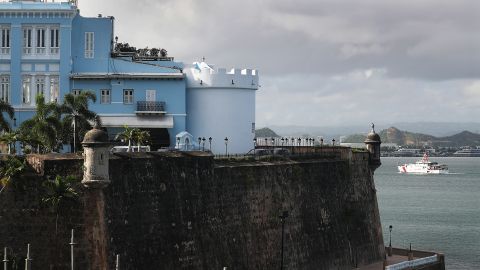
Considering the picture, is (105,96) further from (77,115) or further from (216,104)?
(77,115)

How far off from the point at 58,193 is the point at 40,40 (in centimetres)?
1856

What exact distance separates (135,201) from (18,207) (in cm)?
480

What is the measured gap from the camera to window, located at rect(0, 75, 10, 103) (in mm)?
47469

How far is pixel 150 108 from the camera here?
1914 inches

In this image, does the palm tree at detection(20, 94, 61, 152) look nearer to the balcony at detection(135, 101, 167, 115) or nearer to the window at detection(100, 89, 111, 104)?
the window at detection(100, 89, 111, 104)

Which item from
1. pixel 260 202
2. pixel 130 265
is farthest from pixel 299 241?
pixel 130 265

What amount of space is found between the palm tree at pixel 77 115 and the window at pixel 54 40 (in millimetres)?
5621

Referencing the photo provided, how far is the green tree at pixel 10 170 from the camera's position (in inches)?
1206

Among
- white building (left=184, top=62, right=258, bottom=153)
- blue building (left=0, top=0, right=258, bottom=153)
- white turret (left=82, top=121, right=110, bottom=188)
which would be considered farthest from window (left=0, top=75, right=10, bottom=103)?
white turret (left=82, top=121, right=110, bottom=188)

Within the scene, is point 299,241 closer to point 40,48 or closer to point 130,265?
point 130,265

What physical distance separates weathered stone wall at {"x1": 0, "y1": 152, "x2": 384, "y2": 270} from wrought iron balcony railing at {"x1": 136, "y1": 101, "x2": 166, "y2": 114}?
25.8 feet

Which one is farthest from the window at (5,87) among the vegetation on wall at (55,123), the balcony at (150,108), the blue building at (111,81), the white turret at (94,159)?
the white turret at (94,159)

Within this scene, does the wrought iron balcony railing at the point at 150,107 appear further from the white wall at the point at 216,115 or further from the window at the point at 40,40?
the window at the point at 40,40

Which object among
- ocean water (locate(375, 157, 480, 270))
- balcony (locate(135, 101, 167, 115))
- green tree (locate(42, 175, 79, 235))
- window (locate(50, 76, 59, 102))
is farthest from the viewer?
ocean water (locate(375, 157, 480, 270))
